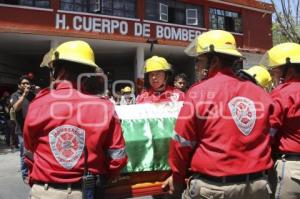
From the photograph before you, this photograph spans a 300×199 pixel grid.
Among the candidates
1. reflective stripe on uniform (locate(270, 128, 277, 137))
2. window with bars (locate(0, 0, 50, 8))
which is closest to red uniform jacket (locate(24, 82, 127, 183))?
reflective stripe on uniform (locate(270, 128, 277, 137))

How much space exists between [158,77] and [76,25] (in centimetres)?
1389

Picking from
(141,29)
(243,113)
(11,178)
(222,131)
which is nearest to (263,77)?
(243,113)

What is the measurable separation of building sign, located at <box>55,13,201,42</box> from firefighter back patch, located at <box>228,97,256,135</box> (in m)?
16.3

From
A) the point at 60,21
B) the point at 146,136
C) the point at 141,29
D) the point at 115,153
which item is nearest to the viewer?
the point at 115,153

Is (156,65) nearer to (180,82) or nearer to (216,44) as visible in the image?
(180,82)

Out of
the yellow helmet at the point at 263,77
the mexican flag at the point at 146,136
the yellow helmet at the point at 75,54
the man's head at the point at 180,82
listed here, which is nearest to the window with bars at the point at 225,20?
the man's head at the point at 180,82

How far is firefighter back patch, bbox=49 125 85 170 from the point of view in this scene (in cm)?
298

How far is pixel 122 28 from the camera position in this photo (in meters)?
20.1

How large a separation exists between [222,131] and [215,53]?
0.53 m

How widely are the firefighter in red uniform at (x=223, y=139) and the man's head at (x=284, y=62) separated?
0.79m

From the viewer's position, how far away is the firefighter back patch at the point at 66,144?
2979mm

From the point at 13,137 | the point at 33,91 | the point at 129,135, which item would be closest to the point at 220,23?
the point at 13,137

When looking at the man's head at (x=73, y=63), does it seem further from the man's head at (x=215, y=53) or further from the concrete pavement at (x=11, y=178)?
the concrete pavement at (x=11, y=178)

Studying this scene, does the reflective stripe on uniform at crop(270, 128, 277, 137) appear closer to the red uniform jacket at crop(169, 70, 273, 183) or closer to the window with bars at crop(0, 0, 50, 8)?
the red uniform jacket at crop(169, 70, 273, 183)
